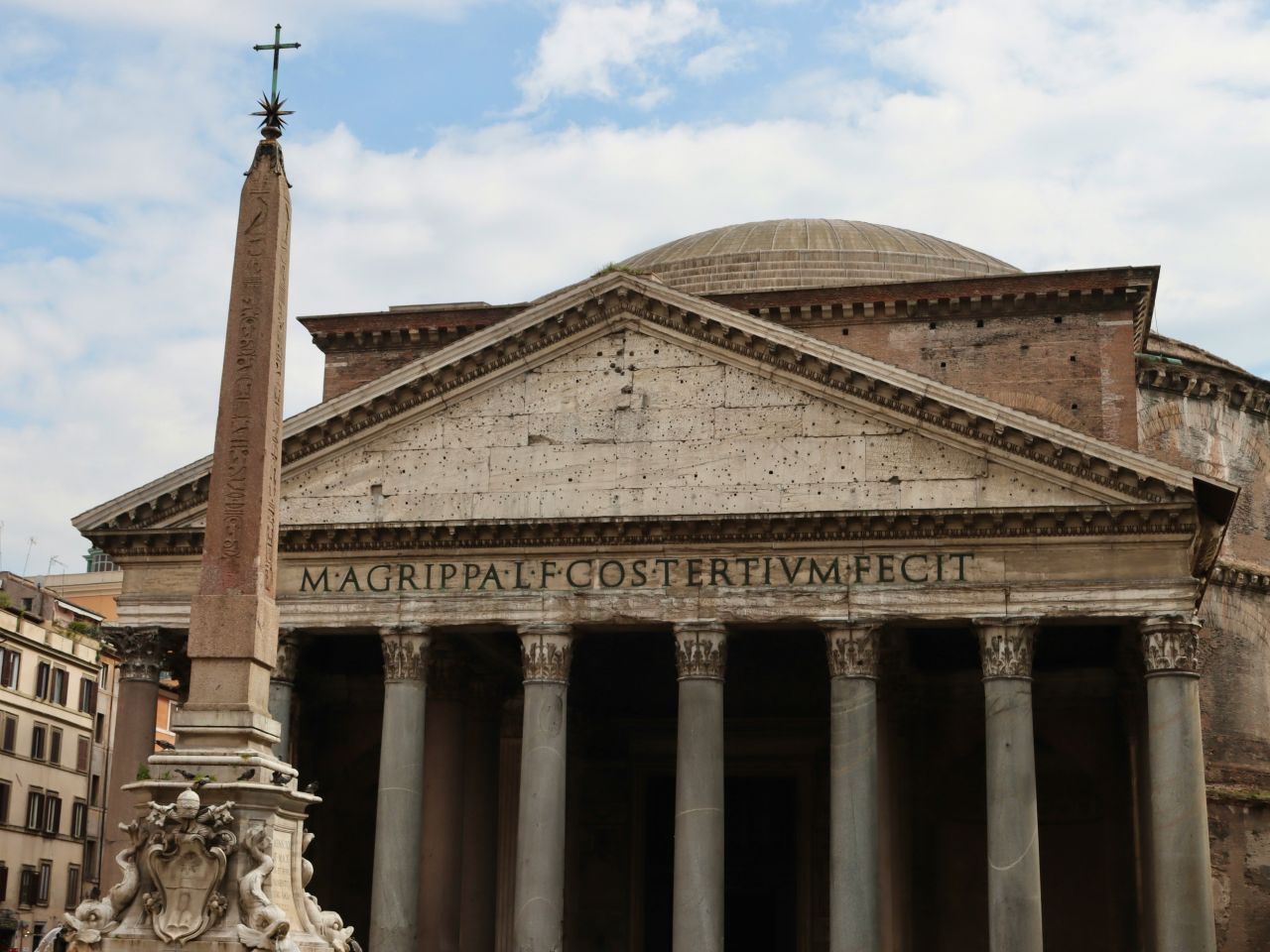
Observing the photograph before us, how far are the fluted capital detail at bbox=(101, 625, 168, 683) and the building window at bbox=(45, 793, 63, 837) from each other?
56.3 feet

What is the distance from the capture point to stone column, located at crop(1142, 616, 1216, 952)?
66.2 ft

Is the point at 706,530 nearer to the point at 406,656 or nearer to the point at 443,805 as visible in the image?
the point at 406,656

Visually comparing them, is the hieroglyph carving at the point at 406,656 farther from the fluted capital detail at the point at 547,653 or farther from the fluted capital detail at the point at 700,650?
the fluted capital detail at the point at 700,650

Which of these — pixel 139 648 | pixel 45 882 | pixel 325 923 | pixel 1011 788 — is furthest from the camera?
pixel 45 882

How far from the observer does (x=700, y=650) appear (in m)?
22.0

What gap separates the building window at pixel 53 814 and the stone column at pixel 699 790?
71.5ft

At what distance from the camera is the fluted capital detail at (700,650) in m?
22.0

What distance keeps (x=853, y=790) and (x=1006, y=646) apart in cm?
244

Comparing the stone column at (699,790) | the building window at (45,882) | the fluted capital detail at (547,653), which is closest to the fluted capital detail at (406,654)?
the fluted capital detail at (547,653)

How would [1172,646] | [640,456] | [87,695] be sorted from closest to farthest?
[1172,646], [640,456], [87,695]

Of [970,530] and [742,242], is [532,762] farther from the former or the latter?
[742,242]

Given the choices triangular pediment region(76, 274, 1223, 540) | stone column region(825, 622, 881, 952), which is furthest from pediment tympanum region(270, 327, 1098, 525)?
stone column region(825, 622, 881, 952)

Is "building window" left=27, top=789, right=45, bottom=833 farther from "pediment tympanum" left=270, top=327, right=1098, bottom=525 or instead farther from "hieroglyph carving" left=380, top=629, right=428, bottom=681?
"hieroglyph carving" left=380, top=629, right=428, bottom=681

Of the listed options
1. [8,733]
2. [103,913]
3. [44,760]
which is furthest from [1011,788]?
[44,760]
